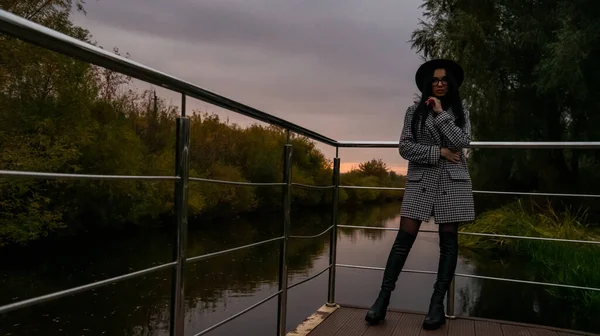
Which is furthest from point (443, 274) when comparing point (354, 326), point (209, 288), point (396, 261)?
point (209, 288)

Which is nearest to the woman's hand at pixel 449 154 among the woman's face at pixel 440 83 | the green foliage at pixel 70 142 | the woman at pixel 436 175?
the woman at pixel 436 175

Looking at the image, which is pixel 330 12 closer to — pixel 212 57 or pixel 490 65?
pixel 212 57

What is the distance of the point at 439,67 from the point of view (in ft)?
7.41

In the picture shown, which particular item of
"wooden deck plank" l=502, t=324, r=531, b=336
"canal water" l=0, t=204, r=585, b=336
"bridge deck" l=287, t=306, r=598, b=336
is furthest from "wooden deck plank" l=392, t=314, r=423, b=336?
"canal water" l=0, t=204, r=585, b=336

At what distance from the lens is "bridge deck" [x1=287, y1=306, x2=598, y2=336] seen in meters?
2.19

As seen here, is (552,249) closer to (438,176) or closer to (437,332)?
(437,332)

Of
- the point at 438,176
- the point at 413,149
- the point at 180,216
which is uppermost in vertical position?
the point at 413,149

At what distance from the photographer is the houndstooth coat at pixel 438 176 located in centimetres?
213

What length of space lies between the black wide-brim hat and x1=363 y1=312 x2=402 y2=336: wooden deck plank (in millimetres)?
1106

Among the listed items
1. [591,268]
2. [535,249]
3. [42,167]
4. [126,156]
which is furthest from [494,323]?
[126,156]

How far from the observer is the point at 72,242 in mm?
8969

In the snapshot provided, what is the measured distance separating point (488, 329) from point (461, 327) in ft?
0.39

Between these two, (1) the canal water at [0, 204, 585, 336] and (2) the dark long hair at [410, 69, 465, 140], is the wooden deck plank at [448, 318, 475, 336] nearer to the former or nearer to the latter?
(2) the dark long hair at [410, 69, 465, 140]

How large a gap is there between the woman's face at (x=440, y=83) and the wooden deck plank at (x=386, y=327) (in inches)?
42.1
